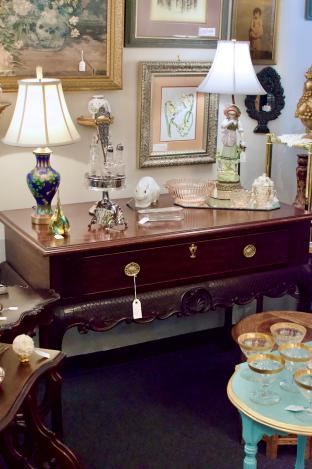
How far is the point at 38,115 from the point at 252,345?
127 centimetres

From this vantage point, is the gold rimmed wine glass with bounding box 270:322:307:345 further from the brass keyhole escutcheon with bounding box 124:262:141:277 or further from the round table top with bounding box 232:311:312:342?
the brass keyhole escutcheon with bounding box 124:262:141:277

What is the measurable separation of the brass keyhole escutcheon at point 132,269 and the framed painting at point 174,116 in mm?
837

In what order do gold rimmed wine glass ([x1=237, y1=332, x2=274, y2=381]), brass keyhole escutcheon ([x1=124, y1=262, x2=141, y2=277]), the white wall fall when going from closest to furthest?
gold rimmed wine glass ([x1=237, y1=332, x2=274, y2=381])
brass keyhole escutcheon ([x1=124, y1=262, x2=141, y2=277])
the white wall

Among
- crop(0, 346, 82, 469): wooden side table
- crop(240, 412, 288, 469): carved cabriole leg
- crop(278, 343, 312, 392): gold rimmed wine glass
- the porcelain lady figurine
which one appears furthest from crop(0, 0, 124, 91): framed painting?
crop(240, 412, 288, 469): carved cabriole leg

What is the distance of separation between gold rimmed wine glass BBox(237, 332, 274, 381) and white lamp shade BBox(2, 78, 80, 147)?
1.13 meters

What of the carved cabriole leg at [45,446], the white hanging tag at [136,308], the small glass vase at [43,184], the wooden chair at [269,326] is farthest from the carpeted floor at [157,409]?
the small glass vase at [43,184]

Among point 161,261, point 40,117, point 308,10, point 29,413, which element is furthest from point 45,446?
point 308,10

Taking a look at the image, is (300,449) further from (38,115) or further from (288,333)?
(38,115)

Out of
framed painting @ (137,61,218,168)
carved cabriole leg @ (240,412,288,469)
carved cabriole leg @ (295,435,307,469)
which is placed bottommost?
carved cabriole leg @ (295,435,307,469)

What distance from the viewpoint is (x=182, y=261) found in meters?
3.16

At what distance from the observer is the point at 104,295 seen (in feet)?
9.86

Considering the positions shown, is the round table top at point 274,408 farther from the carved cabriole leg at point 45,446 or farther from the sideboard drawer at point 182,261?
the sideboard drawer at point 182,261

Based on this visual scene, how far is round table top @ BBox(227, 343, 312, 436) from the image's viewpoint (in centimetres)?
213

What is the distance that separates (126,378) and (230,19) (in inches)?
78.4
